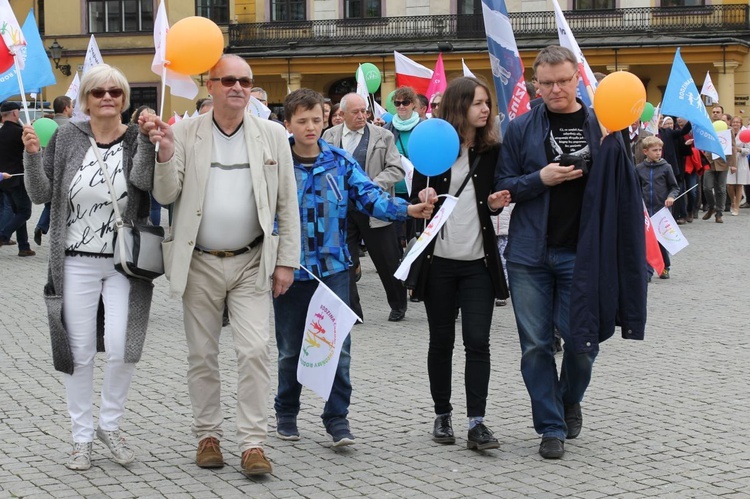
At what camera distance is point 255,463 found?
5.47 metres

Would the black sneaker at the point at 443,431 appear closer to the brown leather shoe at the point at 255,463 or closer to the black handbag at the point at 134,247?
the brown leather shoe at the point at 255,463

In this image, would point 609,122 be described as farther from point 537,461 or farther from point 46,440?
point 46,440

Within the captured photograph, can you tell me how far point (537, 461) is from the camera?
586 centimetres

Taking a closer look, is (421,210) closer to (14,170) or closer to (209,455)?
(209,455)

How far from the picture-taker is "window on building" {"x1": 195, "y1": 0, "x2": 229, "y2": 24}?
44000 millimetres

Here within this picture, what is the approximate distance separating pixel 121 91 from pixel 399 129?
573 centimetres

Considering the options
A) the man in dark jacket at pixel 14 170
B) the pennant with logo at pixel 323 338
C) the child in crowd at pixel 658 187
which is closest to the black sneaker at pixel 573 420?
the pennant with logo at pixel 323 338

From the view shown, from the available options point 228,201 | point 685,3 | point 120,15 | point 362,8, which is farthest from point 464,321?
point 120,15

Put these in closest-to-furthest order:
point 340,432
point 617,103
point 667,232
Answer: point 617,103 < point 340,432 < point 667,232

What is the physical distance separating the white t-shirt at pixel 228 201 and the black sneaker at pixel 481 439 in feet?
4.77

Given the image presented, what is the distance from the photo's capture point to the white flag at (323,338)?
5.97 metres

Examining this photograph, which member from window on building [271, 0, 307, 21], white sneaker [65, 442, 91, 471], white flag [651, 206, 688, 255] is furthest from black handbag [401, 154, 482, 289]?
window on building [271, 0, 307, 21]

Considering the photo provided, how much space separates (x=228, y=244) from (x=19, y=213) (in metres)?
10.9

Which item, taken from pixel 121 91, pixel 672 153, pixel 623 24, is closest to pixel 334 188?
pixel 121 91
